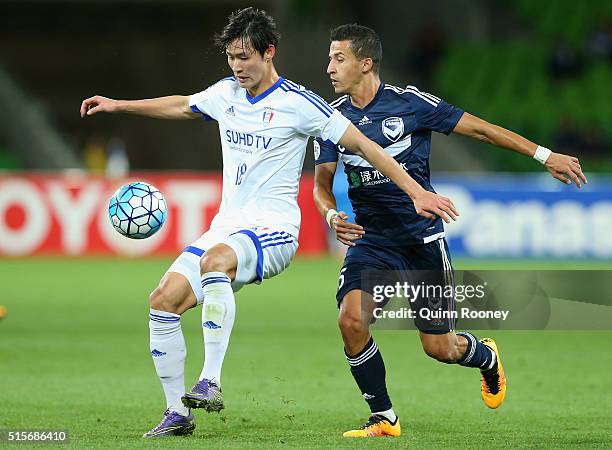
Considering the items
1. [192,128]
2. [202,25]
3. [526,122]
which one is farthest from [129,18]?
[526,122]

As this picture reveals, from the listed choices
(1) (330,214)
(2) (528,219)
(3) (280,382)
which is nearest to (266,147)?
(1) (330,214)

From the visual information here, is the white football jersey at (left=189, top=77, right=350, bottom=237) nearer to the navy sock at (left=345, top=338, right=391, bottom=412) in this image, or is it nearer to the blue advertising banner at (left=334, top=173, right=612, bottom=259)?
the navy sock at (left=345, top=338, right=391, bottom=412)

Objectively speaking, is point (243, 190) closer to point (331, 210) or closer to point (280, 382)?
point (331, 210)

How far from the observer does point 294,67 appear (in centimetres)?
2600

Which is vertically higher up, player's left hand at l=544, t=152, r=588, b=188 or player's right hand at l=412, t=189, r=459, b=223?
player's left hand at l=544, t=152, r=588, b=188

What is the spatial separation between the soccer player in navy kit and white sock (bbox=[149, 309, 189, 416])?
980mm

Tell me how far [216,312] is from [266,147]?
39.5 inches

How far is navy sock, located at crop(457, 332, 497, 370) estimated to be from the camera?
7.14 m

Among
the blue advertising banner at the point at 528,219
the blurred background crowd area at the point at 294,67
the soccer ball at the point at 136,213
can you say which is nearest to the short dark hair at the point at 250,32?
the soccer ball at the point at 136,213

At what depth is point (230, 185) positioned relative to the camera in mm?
6629

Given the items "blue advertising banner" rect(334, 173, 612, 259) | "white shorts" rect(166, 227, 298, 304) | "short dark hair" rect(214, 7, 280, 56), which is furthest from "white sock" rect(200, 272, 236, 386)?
"blue advertising banner" rect(334, 173, 612, 259)

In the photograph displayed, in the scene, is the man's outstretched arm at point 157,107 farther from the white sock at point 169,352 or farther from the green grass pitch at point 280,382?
the green grass pitch at point 280,382

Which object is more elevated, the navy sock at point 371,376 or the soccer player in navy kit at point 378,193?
the soccer player in navy kit at point 378,193

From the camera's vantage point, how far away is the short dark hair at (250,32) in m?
6.45
